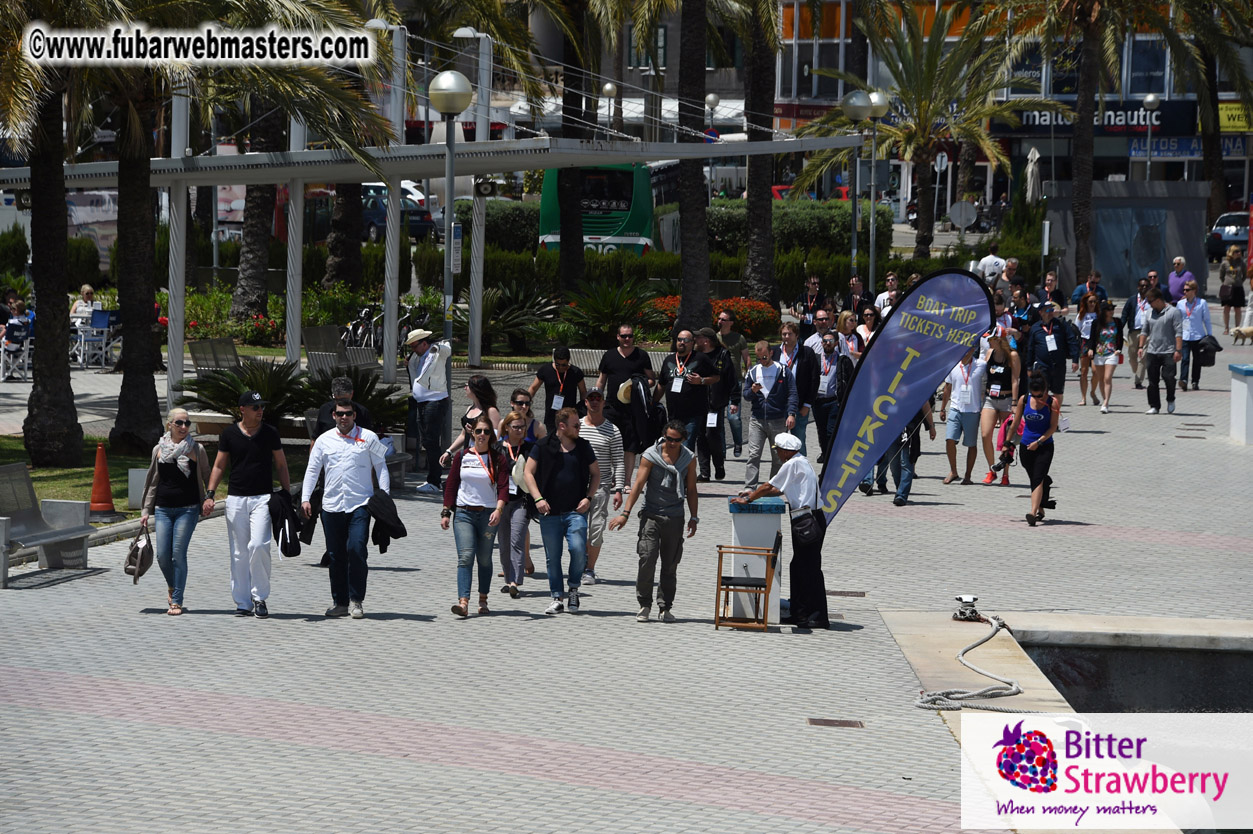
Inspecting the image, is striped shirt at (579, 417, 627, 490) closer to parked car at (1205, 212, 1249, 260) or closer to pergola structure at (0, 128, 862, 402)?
pergola structure at (0, 128, 862, 402)

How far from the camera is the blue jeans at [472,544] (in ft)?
37.7

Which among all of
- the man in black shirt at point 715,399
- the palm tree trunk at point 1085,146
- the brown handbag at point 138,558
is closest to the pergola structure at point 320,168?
the man in black shirt at point 715,399

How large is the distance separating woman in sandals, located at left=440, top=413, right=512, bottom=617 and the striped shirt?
1.14 metres

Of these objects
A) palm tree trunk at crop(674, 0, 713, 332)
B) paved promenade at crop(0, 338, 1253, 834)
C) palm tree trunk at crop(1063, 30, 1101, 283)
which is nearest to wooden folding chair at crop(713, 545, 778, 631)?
paved promenade at crop(0, 338, 1253, 834)

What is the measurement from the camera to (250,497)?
11.6 metres

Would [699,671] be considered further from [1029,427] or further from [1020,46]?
[1020,46]

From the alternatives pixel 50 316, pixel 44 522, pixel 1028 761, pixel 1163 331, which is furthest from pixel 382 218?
pixel 1028 761

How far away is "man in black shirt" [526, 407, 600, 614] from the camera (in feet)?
38.5

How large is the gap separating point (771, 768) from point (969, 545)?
273 inches

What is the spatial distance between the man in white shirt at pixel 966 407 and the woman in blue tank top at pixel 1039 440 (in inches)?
57.6

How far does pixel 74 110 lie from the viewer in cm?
1705

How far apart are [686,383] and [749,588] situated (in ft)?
16.5

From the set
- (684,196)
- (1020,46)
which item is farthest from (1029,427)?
(1020,46)

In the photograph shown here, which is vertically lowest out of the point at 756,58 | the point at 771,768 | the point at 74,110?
the point at 771,768
